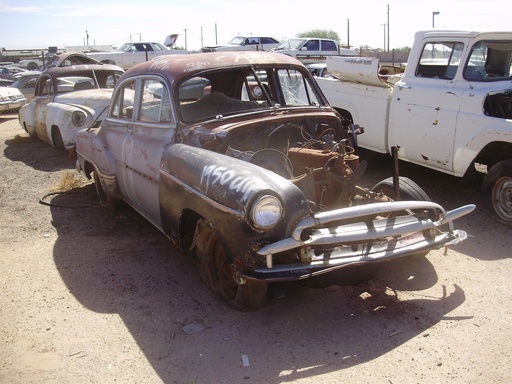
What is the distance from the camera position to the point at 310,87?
5.43 meters

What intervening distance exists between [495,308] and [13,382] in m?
3.23

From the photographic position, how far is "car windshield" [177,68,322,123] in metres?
4.80

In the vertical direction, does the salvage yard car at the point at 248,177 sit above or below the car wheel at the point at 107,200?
above

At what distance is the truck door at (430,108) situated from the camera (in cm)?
593

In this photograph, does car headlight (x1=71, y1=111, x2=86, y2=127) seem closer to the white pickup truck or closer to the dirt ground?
the dirt ground

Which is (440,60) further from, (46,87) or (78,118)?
(46,87)

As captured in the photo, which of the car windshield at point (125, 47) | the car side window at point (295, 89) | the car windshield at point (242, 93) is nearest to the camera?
the car windshield at point (242, 93)

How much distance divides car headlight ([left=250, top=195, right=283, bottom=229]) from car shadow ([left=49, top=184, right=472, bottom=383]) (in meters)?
0.78

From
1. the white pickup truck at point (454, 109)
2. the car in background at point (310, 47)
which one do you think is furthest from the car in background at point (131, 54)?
the white pickup truck at point (454, 109)

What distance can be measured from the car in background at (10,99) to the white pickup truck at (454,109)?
1189 cm

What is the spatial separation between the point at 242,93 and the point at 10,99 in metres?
12.3

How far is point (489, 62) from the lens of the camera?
19.8 ft

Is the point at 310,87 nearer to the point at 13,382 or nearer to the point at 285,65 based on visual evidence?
the point at 285,65

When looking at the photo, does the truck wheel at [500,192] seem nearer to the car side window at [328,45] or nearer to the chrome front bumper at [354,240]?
the chrome front bumper at [354,240]
